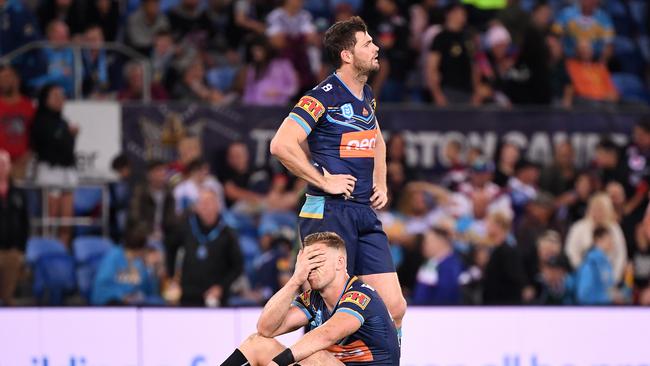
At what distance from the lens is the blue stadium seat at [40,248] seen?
12.6m

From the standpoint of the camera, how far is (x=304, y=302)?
7543mm

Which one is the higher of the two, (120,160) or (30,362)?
(120,160)

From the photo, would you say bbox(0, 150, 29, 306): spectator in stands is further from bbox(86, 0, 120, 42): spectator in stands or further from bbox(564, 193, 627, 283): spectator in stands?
bbox(564, 193, 627, 283): spectator in stands

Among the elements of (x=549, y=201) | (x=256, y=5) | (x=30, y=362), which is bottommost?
(x=30, y=362)

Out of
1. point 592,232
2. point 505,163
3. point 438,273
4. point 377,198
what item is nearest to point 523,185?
point 505,163

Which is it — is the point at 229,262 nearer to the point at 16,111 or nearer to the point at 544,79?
the point at 16,111

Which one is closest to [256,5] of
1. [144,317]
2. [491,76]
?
[491,76]

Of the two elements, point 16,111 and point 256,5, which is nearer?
point 16,111

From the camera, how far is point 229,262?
11.9 metres

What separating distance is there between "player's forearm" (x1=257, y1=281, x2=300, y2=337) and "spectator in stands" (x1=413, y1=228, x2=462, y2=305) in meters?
4.52

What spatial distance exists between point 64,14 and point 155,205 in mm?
2927

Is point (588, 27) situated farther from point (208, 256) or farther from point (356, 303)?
point (356, 303)

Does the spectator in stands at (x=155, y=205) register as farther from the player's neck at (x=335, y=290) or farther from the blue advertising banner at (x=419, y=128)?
the player's neck at (x=335, y=290)

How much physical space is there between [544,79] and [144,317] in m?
6.93
